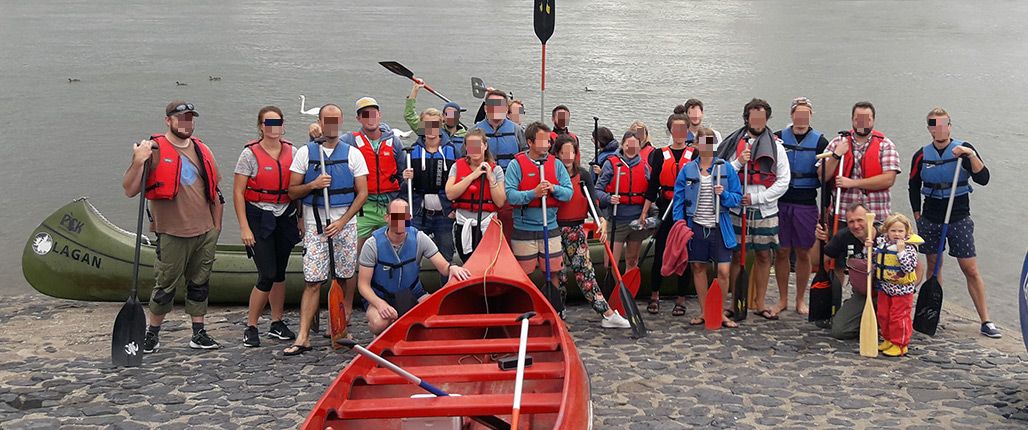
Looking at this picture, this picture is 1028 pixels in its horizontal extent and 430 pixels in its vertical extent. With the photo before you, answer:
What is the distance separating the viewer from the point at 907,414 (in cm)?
536

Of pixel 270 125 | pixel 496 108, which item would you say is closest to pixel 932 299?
pixel 496 108

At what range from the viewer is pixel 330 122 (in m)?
5.95

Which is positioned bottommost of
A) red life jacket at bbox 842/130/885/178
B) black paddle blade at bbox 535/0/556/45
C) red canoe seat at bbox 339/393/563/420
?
red canoe seat at bbox 339/393/563/420

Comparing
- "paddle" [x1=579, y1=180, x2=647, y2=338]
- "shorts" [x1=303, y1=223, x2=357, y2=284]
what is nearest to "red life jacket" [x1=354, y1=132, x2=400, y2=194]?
"shorts" [x1=303, y1=223, x2=357, y2=284]

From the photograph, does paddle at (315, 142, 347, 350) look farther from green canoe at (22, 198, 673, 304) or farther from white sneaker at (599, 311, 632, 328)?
white sneaker at (599, 311, 632, 328)

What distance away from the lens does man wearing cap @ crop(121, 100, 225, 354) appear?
5.63 metres

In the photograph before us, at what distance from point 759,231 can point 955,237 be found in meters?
1.31

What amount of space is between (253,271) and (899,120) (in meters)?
16.2

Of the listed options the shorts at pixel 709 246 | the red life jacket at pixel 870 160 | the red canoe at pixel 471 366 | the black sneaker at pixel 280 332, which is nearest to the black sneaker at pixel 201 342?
the black sneaker at pixel 280 332

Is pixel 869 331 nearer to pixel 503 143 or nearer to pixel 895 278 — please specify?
pixel 895 278

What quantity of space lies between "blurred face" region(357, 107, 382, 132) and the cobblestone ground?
1.49 meters

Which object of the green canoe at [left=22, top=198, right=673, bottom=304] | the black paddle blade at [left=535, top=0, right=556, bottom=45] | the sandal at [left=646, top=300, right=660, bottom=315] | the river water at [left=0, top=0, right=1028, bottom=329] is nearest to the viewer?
the sandal at [left=646, top=300, right=660, bottom=315]

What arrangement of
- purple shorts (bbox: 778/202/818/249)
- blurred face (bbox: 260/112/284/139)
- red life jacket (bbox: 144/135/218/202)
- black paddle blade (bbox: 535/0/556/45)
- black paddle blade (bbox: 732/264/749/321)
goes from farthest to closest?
1. black paddle blade (bbox: 535/0/556/45)
2. black paddle blade (bbox: 732/264/749/321)
3. purple shorts (bbox: 778/202/818/249)
4. blurred face (bbox: 260/112/284/139)
5. red life jacket (bbox: 144/135/218/202)

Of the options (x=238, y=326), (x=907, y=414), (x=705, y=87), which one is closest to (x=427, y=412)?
(x=907, y=414)
